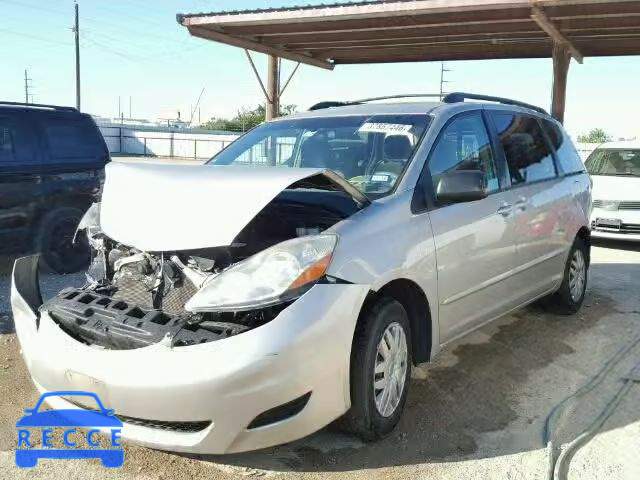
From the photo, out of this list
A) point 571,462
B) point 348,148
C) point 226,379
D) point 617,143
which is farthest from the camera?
point 617,143

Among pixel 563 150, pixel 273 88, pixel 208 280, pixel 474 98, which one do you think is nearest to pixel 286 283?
pixel 208 280

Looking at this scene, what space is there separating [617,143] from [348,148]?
8921mm

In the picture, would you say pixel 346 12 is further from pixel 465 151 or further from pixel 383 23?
pixel 465 151

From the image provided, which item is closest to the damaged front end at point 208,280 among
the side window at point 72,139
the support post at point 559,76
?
the side window at point 72,139

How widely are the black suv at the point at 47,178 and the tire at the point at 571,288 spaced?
16.0ft

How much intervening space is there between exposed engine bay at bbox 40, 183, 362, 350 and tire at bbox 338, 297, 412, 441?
1.68ft

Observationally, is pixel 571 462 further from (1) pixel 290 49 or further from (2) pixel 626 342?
(1) pixel 290 49

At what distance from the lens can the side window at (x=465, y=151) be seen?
3.80 m

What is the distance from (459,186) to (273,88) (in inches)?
468

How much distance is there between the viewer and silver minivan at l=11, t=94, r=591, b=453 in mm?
2537

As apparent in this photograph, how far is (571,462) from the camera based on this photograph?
305 cm

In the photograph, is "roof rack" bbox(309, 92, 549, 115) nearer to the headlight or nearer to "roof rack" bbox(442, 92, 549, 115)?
"roof rack" bbox(442, 92, 549, 115)

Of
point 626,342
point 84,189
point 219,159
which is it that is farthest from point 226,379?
point 84,189

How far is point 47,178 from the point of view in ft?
21.7
